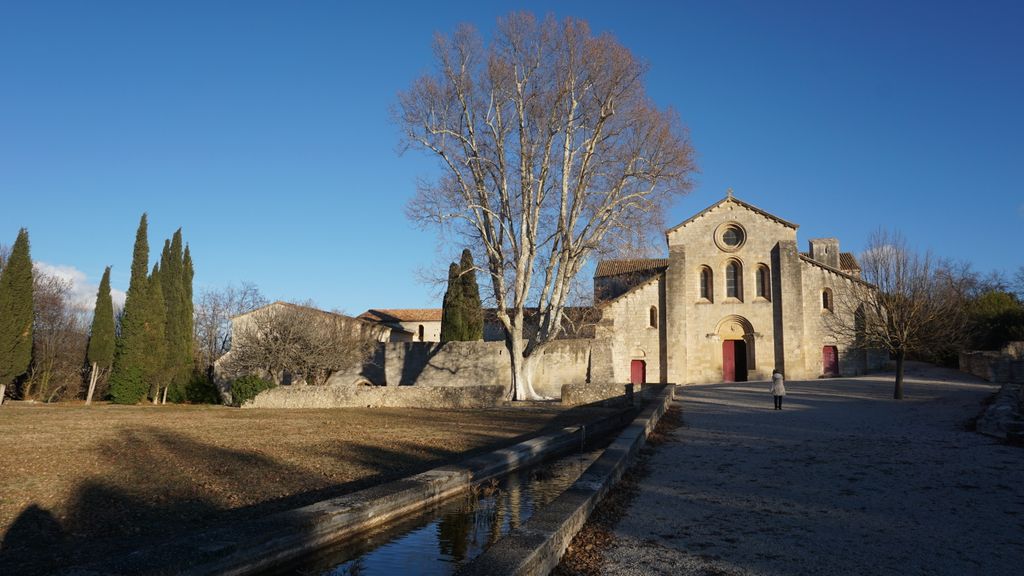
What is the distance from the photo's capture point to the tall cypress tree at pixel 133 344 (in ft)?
102

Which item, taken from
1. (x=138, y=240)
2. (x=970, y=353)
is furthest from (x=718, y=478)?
(x=138, y=240)

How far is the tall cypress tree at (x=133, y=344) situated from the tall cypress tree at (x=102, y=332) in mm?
619

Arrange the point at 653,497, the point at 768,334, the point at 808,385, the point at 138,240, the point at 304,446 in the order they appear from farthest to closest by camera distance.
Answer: the point at 768,334
the point at 138,240
the point at 808,385
the point at 304,446
the point at 653,497

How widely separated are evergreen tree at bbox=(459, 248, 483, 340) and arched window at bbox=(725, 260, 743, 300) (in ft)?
48.5

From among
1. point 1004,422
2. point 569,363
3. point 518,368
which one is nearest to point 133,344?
point 518,368

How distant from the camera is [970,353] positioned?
28172 millimetres

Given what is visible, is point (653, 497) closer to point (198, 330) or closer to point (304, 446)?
point (304, 446)

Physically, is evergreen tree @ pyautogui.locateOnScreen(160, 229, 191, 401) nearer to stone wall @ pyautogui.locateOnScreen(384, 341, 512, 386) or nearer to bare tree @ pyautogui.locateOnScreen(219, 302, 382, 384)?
bare tree @ pyautogui.locateOnScreen(219, 302, 382, 384)

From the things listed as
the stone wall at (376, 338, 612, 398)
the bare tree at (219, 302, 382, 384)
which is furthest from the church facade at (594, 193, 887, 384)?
the bare tree at (219, 302, 382, 384)

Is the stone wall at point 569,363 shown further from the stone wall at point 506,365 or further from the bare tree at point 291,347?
the bare tree at point 291,347

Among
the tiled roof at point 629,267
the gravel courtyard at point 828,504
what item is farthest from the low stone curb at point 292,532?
the tiled roof at point 629,267

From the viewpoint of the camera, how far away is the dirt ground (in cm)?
585

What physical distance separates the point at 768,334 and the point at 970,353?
945 centimetres

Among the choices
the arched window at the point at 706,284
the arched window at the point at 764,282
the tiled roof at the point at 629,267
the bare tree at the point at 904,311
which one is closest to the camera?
the bare tree at the point at 904,311
